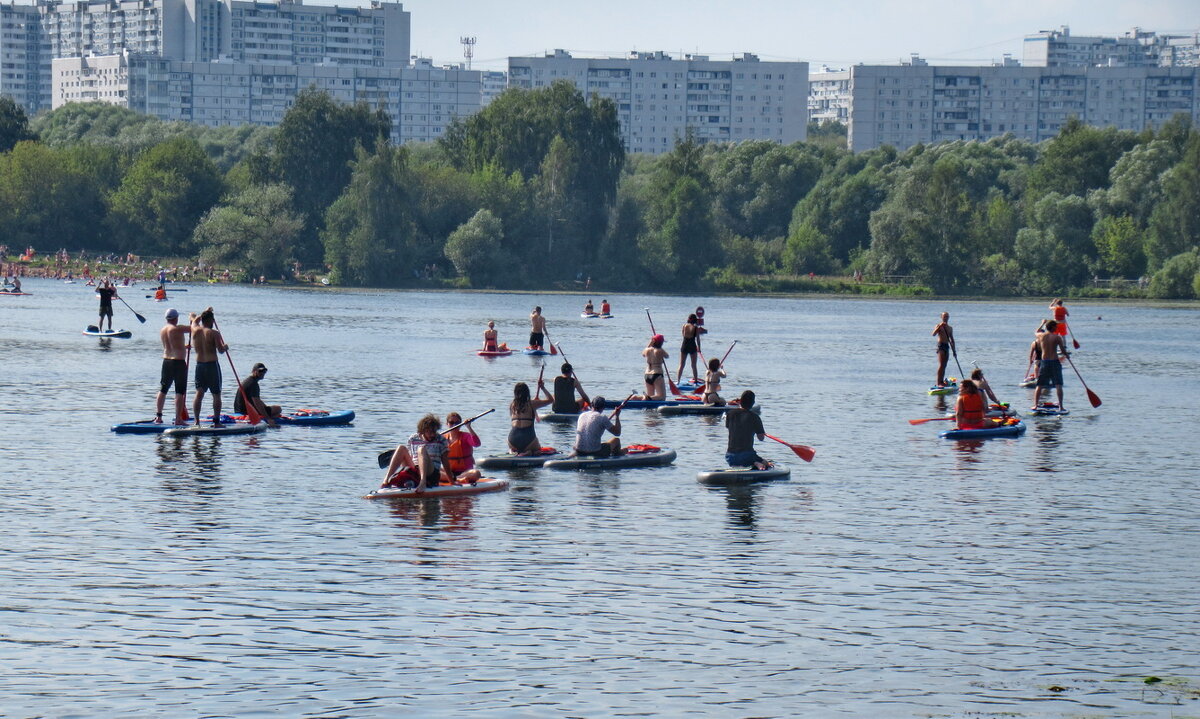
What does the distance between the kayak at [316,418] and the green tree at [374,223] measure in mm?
90594

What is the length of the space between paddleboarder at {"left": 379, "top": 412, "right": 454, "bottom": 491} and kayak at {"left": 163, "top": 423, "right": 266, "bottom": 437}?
829 centimetres

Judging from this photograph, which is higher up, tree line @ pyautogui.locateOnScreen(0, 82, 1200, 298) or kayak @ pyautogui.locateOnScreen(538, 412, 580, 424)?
tree line @ pyautogui.locateOnScreen(0, 82, 1200, 298)

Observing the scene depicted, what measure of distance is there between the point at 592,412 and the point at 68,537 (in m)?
10.4

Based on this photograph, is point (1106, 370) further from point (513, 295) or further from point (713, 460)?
point (513, 295)

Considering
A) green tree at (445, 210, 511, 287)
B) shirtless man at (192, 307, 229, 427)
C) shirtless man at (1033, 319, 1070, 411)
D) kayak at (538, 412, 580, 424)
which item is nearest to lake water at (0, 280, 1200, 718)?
kayak at (538, 412, 580, 424)

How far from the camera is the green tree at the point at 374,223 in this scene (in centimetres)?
12769

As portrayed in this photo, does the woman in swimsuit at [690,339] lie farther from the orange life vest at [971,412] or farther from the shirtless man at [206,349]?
the shirtless man at [206,349]

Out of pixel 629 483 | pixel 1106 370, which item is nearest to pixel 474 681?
pixel 629 483

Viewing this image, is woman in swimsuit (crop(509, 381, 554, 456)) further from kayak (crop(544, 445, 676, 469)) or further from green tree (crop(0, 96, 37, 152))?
green tree (crop(0, 96, 37, 152))

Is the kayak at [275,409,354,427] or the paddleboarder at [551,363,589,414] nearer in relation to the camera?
the kayak at [275,409,354,427]

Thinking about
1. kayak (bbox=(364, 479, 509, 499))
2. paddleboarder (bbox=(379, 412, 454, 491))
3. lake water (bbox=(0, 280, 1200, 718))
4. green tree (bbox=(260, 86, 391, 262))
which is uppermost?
green tree (bbox=(260, 86, 391, 262))

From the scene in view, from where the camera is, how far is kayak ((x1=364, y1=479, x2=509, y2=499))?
26.9 meters

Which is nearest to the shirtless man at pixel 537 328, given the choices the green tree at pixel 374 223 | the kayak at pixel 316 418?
the kayak at pixel 316 418

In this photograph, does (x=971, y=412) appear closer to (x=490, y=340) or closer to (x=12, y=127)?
(x=490, y=340)
